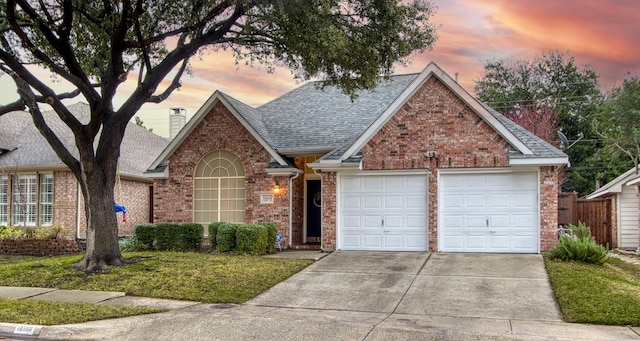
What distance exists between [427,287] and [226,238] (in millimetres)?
6783

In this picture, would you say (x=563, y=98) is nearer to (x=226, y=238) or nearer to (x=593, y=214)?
(x=593, y=214)

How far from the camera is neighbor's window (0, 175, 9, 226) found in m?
22.6

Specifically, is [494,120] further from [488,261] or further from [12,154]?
[12,154]

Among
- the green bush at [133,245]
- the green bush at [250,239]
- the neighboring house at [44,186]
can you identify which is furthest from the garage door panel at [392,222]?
the neighboring house at [44,186]

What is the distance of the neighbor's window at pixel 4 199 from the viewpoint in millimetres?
22609

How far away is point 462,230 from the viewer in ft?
51.7

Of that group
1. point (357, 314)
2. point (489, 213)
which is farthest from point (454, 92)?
point (357, 314)

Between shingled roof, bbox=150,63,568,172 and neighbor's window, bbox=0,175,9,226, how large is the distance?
8147 mm

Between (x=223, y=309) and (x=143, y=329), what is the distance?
1.77 metres

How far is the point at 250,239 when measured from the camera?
15.9 m

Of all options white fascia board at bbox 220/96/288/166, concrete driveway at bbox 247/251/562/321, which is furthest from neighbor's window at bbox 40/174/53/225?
concrete driveway at bbox 247/251/562/321

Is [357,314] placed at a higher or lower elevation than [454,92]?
lower

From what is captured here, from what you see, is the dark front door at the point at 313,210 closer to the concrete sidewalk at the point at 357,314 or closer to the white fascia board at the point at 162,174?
the white fascia board at the point at 162,174

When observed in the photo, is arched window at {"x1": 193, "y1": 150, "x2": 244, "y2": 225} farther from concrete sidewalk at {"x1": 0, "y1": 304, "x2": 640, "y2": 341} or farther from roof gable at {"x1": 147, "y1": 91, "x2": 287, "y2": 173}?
concrete sidewalk at {"x1": 0, "y1": 304, "x2": 640, "y2": 341}
